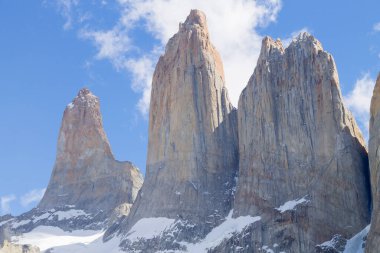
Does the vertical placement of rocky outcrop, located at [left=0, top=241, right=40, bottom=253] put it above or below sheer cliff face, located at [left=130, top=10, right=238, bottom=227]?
below

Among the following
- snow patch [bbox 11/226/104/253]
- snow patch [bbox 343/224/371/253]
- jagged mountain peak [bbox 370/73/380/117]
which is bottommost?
snow patch [bbox 343/224/371/253]

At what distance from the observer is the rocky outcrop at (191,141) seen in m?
155

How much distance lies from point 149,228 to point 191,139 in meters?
18.2

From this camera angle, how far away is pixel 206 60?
16625 centimetres

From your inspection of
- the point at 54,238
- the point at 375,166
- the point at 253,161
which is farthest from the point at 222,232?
the point at 54,238

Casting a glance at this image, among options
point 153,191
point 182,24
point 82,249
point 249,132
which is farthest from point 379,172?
point 82,249

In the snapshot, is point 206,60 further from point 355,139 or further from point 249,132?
point 355,139

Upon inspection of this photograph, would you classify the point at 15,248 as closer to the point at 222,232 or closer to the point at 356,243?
the point at 222,232

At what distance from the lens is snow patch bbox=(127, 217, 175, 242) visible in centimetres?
15338

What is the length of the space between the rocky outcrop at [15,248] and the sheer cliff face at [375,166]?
67.6 m

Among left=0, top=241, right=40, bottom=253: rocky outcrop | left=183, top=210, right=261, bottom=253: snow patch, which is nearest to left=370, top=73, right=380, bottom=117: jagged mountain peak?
left=183, top=210, right=261, bottom=253: snow patch

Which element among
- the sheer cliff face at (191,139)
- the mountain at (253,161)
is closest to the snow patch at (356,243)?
the mountain at (253,161)

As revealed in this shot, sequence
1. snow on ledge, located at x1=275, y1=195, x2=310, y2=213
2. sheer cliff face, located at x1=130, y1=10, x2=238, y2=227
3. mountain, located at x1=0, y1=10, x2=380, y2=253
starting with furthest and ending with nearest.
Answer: sheer cliff face, located at x1=130, y1=10, x2=238, y2=227 → snow on ledge, located at x1=275, y1=195, x2=310, y2=213 → mountain, located at x1=0, y1=10, x2=380, y2=253

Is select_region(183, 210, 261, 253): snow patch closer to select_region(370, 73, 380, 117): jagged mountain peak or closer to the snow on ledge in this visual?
the snow on ledge
